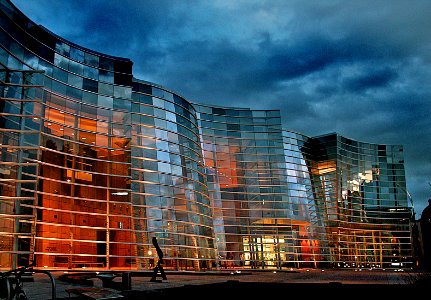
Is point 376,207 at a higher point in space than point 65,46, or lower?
lower

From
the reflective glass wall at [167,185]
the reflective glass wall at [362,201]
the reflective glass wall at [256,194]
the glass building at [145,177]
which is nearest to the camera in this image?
the glass building at [145,177]

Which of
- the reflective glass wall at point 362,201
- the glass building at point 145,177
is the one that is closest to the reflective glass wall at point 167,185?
the glass building at point 145,177

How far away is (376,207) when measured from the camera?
71875 millimetres

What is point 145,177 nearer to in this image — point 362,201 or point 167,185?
point 167,185

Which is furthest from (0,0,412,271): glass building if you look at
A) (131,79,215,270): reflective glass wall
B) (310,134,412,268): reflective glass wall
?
(310,134,412,268): reflective glass wall

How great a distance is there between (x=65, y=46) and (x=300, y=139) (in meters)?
38.7

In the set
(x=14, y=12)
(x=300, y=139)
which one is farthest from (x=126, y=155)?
(x=300, y=139)

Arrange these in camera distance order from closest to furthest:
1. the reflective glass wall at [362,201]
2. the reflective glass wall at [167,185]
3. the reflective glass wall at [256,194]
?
the reflective glass wall at [167,185]
the reflective glass wall at [256,194]
the reflective glass wall at [362,201]

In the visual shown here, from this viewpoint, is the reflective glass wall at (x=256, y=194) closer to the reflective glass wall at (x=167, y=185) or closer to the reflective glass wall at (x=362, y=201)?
the reflective glass wall at (x=362, y=201)

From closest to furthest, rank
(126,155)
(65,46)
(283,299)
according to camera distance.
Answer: (283,299) → (65,46) → (126,155)

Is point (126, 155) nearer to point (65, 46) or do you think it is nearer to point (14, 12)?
point (65, 46)

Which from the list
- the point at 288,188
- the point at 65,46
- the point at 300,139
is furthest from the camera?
the point at 300,139

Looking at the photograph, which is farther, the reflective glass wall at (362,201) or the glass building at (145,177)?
the reflective glass wall at (362,201)

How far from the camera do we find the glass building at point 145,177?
28859 mm
